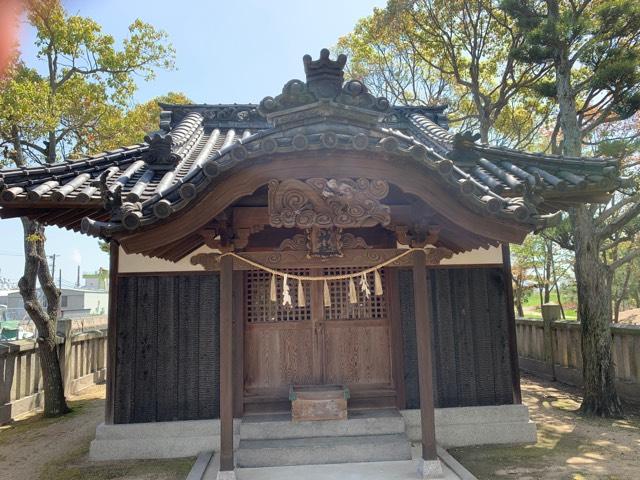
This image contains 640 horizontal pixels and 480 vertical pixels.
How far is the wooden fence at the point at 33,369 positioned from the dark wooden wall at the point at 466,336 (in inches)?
317

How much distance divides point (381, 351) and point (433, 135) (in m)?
4.28

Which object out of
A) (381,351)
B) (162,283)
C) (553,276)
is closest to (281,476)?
(381,351)

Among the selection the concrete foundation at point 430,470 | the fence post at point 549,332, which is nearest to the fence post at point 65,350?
the concrete foundation at point 430,470

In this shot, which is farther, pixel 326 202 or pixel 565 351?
pixel 565 351

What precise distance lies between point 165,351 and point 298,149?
166 inches

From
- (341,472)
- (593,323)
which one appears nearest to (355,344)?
(341,472)

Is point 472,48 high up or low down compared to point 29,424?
up

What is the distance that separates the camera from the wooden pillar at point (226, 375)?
4.80 meters

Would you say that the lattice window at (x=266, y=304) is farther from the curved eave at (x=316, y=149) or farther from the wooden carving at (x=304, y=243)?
the curved eave at (x=316, y=149)

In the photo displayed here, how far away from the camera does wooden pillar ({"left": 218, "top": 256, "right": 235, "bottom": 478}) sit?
189 inches

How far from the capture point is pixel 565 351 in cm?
1110

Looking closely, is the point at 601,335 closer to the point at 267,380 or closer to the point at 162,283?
the point at 267,380

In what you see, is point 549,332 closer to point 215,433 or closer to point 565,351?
point 565,351

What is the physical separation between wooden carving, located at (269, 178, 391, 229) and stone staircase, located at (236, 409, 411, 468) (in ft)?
10.1
